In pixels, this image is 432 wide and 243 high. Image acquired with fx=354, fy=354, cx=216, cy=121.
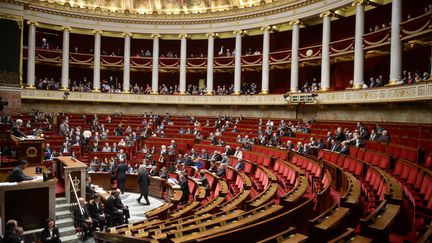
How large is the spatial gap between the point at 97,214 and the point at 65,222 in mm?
827

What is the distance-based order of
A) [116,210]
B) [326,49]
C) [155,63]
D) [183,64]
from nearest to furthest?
[116,210]
[326,49]
[183,64]
[155,63]

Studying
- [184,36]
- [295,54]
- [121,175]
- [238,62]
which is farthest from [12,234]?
[184,36]

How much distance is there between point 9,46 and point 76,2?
7065mm

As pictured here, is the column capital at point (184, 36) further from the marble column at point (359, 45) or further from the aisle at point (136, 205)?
the aisle at point (136, 205)

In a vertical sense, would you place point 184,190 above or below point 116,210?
above

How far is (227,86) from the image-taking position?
3014 cm

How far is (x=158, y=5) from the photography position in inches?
1106

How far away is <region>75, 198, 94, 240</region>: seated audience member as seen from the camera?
348 inches

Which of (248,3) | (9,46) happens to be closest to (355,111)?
(248,3)

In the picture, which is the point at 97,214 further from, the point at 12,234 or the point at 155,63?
the point at 155,63

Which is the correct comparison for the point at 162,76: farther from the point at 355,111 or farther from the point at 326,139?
the point at 326,139

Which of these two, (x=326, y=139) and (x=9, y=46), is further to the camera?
(x=9, y=46)

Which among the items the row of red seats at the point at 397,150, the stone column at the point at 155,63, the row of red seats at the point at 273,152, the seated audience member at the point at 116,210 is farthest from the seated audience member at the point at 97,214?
the stone column at the point at 155,63

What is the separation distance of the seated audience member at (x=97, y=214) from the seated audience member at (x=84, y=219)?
6.7 inches
